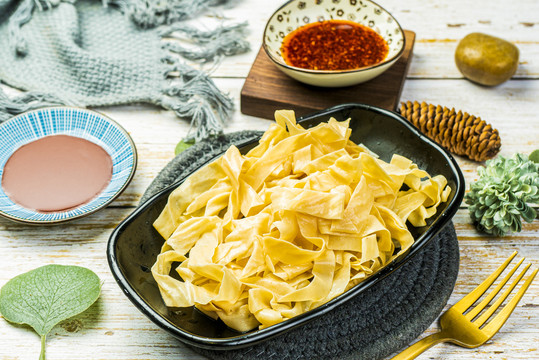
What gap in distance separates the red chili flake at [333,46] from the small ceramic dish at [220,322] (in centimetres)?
35

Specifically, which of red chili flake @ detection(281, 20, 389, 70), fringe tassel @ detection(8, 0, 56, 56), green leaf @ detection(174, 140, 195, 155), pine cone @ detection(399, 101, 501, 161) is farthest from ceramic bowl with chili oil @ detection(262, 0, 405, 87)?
fringe tassel @ detection(8, 0, 56, 56)

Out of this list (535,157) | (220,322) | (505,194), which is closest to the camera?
(220,322)

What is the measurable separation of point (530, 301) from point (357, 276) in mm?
455

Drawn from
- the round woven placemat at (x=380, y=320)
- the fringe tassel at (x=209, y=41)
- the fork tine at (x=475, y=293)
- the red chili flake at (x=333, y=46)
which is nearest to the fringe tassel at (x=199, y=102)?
the fringe tassel at (x=209, y=41)

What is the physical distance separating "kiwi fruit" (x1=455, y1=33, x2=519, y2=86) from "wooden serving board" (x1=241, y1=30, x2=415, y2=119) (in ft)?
0.63

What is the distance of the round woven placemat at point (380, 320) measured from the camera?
3.47 feet

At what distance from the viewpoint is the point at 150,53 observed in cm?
181

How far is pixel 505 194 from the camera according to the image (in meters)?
1.26

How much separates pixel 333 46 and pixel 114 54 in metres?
0.71

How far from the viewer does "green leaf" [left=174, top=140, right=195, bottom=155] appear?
60.6 inches

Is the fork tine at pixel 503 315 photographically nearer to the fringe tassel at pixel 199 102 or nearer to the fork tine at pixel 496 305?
the fork tine at pixel 496 305

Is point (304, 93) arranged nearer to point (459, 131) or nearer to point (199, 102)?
point (199, 102)

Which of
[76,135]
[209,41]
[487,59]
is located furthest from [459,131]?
[76,135]

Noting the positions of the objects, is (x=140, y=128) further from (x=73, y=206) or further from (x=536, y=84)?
(x=536, y=84)
